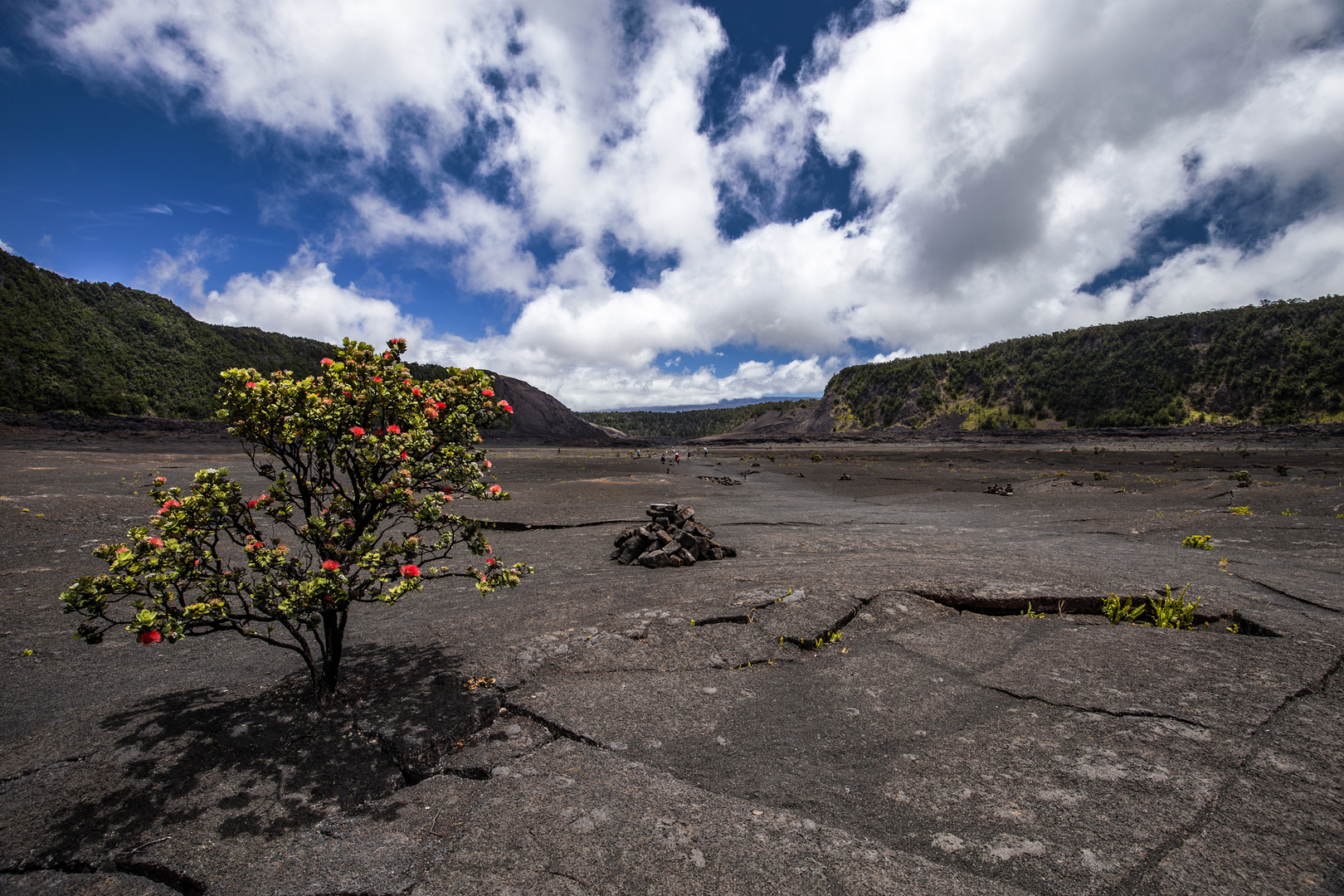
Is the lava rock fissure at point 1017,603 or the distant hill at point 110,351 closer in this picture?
the lava rock fissure at point 1017,603

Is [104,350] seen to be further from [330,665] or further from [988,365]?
[988,365]

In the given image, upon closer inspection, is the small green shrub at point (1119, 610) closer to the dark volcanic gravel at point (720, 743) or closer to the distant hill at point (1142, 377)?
the dark volcanic gravel at point (720, 743)

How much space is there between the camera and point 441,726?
4270 mm

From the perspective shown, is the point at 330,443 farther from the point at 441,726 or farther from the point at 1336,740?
the point at 1336,740

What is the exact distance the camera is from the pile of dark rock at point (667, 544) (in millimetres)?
10148

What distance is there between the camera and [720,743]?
4.16 meters

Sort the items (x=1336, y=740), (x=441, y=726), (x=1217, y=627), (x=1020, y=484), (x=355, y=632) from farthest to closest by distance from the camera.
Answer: (x=1020, y=484), (x=355, y=632), (x=1217, y=627), (x=441, y=726), (x=1336, y=740)

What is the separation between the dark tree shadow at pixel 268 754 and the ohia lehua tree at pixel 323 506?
1.36 feet

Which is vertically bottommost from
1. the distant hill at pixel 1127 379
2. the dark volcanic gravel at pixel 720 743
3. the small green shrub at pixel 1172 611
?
the dark volcanic gravel at pixel 720 743

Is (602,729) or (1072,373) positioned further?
(1072,373)

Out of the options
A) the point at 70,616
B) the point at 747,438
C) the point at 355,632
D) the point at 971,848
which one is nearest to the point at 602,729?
the point at 971,848

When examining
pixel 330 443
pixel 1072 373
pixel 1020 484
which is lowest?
pixel 1020 484

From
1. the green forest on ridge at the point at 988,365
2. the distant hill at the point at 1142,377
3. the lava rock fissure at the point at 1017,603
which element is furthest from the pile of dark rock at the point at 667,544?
the distant hill at the point at 1142,377

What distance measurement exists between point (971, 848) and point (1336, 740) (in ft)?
11.2
